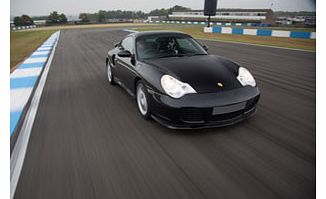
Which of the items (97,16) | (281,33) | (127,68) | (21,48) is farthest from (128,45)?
(97,16)

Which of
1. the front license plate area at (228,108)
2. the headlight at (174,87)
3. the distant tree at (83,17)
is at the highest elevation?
the distant tree at (83,17)

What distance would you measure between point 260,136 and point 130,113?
202 cm

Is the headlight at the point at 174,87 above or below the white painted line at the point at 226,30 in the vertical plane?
below

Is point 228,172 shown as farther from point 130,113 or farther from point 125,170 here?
point 130,113

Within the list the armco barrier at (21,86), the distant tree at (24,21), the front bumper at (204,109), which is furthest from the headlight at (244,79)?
the distant tree at (24,21)

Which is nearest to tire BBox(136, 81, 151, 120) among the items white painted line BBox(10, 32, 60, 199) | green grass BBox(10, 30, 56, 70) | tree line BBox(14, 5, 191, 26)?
white painted line BBox(10, 32, 60, 199)

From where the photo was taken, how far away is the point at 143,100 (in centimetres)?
355

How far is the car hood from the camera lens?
3.00 metres

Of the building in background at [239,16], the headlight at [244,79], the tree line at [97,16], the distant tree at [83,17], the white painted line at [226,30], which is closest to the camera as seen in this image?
the headlight at [244,79]

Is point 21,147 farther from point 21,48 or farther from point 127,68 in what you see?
point 21,48

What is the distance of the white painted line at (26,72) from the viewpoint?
6.78 m

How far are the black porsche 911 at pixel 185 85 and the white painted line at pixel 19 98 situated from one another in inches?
84.7

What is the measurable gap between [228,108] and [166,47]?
175 cm

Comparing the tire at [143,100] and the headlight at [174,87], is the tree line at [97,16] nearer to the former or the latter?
the tire at [143,100]
